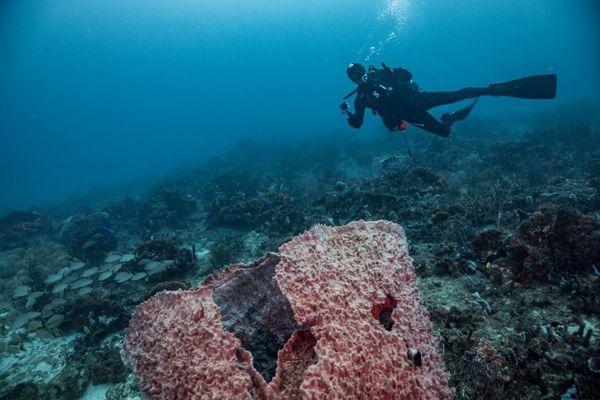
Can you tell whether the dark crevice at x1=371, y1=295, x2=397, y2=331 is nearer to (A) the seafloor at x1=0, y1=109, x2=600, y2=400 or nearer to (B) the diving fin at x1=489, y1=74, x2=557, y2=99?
(A) the seafloor at x1=0, y1=109, x2=600, y2=400

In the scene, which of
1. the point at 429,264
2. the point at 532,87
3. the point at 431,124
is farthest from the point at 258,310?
the point at 532,87

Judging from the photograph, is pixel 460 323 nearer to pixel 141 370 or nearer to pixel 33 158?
pixel 141 370

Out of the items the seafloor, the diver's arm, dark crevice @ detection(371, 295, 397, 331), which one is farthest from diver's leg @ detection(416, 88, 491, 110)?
dark crevice @ detection(371, 295, 397, 331)

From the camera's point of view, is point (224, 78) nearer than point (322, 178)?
No

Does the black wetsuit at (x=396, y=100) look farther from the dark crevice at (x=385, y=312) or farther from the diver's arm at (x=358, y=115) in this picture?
the dark crevice at (x=385, y=312)

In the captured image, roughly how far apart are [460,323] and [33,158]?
540 ft

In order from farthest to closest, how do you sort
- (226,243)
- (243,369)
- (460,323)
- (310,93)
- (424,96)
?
(310,93)
(424,96)
(226,243)
(460,323)
(243,369)

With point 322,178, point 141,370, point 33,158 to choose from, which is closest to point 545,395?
point 141,370

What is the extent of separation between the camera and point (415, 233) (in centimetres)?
708

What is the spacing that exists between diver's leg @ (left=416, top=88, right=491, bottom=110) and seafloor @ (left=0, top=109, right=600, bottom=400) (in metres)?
2.26

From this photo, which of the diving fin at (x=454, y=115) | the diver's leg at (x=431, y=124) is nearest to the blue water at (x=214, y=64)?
the diving fin at (x=454, y=115)

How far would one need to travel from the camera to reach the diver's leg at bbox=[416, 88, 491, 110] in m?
10.3

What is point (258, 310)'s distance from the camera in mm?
2988

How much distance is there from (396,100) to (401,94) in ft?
0.96
